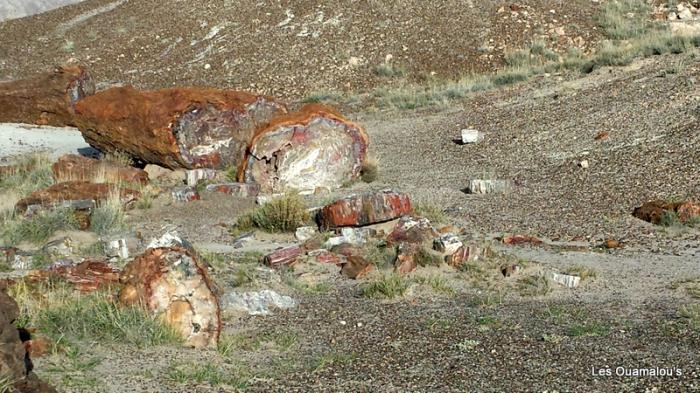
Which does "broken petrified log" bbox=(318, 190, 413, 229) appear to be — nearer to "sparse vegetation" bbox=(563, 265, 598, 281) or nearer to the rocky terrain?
the rocky terrain

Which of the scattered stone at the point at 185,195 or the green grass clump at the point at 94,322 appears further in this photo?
the scattered stone at the point at 185,195

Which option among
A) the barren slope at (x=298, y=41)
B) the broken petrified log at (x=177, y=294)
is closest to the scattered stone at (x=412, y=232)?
the broken petrified log at (x=177, y=294)

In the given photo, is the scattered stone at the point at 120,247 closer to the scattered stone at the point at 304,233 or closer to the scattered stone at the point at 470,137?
the scattered stone at the point at 304,233

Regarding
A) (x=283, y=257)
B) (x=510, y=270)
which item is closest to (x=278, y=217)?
(x=283, y=257)

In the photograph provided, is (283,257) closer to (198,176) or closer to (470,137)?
(198,176)

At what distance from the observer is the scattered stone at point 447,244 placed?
9023 millimetres

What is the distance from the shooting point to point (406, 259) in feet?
28.2

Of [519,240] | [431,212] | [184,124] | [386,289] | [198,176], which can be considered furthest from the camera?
[184,124]

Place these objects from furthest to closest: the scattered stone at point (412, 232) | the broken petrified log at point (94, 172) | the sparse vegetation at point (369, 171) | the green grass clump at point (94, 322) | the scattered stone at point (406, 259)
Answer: the sparse vegetation at point (369, 171), the broken petrified log at point (94, 172), the scattered stone at point (412, 232), the scattered stone at point (406, 259), the green grass clump at point (94, 322)

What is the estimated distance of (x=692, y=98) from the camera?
47.5 ft

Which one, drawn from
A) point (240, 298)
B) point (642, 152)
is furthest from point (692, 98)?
point (240, 298)

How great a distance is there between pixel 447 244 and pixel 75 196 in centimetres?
579

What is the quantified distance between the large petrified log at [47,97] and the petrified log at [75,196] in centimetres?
753

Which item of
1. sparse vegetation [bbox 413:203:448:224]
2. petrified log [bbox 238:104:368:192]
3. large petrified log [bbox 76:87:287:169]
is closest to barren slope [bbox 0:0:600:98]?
large petrified log [bbox 76:87:287:169]
